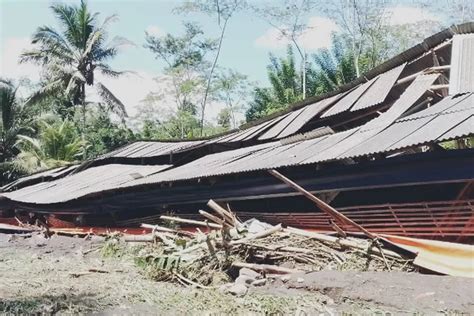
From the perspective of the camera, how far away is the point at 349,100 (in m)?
9.45

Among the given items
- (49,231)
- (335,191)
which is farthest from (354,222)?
(49,231)

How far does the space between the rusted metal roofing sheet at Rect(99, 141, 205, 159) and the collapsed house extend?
62 centimetres

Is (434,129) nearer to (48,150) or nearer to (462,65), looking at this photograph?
(462,65)

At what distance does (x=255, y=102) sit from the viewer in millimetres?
23906

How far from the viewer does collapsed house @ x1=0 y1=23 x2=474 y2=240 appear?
5484 millimetres

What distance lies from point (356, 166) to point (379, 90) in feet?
10.5

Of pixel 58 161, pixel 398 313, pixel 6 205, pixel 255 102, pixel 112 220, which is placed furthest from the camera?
pixel 255 102

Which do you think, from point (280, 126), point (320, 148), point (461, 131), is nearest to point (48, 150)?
point (280, 126)

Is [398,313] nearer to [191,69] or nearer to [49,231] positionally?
[49,231]

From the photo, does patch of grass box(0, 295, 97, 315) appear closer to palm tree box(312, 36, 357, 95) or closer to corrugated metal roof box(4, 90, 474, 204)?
corrugated metal roof box(4, 90, 474, 204)

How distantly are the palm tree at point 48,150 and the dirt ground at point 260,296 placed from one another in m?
16.7

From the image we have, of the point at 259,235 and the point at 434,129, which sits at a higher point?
the point at 434,129

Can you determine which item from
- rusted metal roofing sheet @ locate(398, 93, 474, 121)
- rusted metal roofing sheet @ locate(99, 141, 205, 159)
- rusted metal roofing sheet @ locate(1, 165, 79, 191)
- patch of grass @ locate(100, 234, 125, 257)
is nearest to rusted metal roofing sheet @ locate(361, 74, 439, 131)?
rusted metal roofing sheet @ locate(398, 93, 474, 121)

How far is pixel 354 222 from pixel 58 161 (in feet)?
61.2
